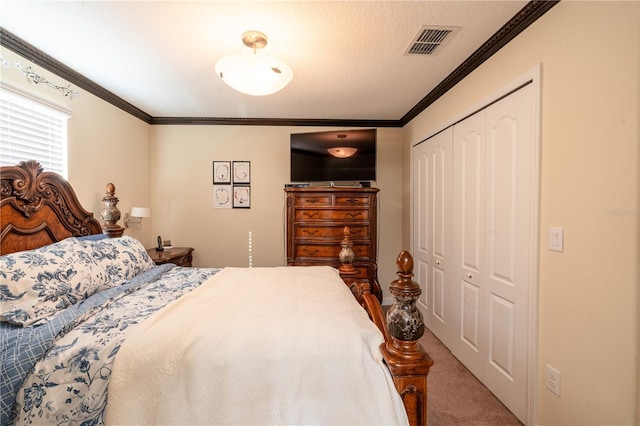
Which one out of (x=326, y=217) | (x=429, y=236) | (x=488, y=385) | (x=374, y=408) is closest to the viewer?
(x=374, y=408)

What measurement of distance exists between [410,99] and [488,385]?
2786mm

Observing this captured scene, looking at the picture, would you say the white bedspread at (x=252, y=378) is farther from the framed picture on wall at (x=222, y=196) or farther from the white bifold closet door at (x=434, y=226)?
the framed picture on wall at (x=222, y=196)

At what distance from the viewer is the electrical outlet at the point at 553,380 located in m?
1.51

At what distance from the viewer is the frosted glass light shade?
1672 mm

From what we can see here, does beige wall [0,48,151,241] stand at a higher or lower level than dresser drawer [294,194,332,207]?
higher

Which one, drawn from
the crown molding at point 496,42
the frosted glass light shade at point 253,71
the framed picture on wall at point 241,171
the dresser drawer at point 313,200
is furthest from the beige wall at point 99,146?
the crown molding at point 496,42

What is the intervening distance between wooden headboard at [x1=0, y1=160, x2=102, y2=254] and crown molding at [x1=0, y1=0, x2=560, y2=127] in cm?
90

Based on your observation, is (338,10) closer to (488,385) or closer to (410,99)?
(410,99)

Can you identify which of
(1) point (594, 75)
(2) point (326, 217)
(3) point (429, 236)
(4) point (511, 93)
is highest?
(4) point (511, 93)

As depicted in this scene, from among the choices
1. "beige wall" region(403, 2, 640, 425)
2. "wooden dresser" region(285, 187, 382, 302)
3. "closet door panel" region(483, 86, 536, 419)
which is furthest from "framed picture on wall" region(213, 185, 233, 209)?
"beige wall" region(403, 2, 640, 425)

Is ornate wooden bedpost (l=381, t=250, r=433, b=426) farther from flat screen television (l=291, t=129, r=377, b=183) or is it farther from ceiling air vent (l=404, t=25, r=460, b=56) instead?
flat screen television (l=291, t=129, r=377, b=183)

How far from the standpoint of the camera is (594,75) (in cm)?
132

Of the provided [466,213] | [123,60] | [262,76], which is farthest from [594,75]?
[123,60]

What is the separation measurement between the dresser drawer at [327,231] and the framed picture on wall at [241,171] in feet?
3.72
